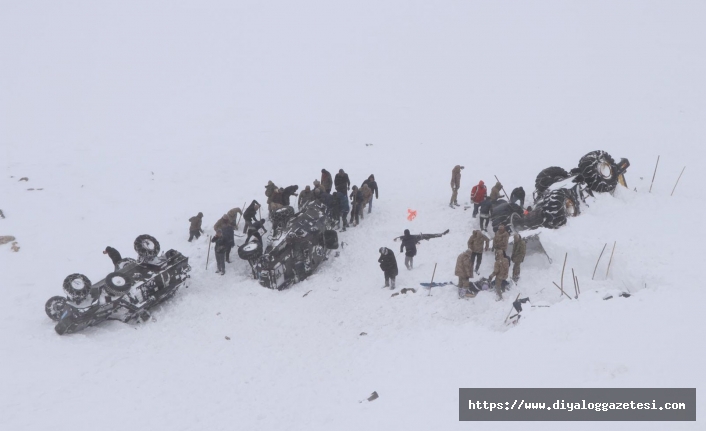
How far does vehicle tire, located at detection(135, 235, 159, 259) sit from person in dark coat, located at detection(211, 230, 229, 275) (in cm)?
151

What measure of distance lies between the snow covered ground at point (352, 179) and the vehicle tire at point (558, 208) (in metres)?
0.36

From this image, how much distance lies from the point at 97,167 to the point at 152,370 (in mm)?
14050

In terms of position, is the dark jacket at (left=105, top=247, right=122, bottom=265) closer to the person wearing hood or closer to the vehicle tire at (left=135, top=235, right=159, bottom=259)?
the vehicle tire at (left=135, top=235, right=159, bottom=259)

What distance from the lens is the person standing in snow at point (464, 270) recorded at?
35.4ft

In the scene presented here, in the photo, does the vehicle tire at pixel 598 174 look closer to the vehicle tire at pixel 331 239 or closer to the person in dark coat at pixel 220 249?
the vehicle tire at pixel 331 239

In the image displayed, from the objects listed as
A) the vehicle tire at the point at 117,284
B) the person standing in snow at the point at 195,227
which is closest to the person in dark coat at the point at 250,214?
the person standing in snow at the point at 195,227

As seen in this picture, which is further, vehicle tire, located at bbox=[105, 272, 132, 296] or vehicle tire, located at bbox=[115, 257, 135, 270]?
vehicle tire, located at bbox=[115, 257, 135, 270]

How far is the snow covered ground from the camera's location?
28.5 feet

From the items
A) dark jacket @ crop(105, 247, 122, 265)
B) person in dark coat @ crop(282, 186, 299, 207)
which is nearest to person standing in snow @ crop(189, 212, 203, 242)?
dark jacket @ crop(105, 247, 122, 265)

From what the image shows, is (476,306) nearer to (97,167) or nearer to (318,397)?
(318,397)

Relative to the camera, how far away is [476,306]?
1066cm

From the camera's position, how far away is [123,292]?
10953 mm

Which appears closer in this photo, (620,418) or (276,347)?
(620,418)

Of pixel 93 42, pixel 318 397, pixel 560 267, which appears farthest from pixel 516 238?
pixel 93 42
